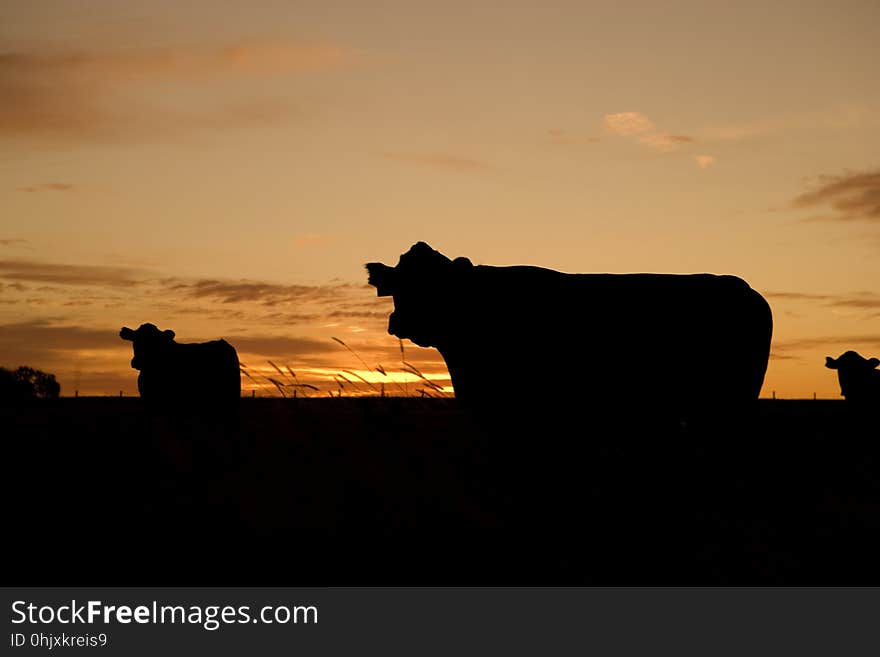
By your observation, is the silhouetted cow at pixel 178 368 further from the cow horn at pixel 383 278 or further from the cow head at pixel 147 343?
the cow horn at pixel 383 278

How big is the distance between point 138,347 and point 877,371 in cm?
1567

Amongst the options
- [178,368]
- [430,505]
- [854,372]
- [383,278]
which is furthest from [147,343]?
[430,505]

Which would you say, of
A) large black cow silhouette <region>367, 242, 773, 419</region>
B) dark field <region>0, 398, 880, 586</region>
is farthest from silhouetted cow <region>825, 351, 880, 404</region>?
large black cow silhouette <region>367, 242, 773, 419</region>

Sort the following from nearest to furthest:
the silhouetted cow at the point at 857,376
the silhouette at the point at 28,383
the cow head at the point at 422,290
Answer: the cow head at the point at 422,290
the silhouetted cow at the point at 857,376
the silhouette at the point at 28,383

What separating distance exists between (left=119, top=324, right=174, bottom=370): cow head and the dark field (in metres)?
11.5

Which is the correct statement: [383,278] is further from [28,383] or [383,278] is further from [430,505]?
[28,383]

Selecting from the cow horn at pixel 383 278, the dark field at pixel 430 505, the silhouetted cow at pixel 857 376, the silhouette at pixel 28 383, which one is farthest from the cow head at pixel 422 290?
the silhouette at pixel 28 383

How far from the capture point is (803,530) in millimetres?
7480

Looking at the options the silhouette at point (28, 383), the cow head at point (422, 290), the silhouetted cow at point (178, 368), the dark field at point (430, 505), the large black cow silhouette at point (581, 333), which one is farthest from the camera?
the silhouette at point (28, 383)

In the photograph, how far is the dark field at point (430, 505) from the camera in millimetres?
6152

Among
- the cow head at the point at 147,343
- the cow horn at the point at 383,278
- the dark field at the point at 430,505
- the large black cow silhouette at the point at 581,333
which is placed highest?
the cow head at the point at 147,343

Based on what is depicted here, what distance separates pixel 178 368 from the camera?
23375 millimetres

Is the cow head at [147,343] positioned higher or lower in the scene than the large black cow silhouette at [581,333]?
higher

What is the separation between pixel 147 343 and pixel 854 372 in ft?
49.1
